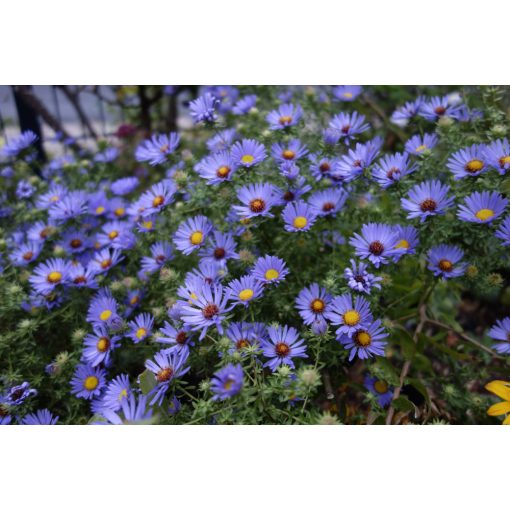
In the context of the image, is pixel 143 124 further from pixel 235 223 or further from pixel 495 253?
pixel 495 253

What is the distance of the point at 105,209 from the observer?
193cm

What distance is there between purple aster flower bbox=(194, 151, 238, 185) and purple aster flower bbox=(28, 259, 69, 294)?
1.74 ft

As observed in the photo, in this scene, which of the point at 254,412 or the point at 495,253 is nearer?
the point at 254,412

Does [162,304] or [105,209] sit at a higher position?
[105,209]

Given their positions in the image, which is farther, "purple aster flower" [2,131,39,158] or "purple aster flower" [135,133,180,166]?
"purple aster flower" [2,131,39,158]

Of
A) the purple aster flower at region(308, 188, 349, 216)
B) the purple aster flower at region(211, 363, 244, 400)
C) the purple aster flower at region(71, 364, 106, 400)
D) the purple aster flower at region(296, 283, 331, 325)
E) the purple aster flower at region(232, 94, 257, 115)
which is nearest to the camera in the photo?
the purple aster flower at region(211, 363, 244, 400)

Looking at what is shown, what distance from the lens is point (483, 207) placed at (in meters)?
1.37

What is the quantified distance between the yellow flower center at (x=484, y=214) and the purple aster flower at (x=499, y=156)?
0.11 m

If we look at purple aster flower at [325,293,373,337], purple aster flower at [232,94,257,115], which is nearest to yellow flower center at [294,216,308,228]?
purple aster flower at [325,293,373,337]

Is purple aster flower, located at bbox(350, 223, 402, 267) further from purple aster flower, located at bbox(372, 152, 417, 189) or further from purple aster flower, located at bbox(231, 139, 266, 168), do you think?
purple aster flower, located at bbox(231, 139, 266, 168)

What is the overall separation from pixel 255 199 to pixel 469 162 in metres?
0.61

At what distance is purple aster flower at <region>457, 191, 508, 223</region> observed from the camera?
1.32 m
